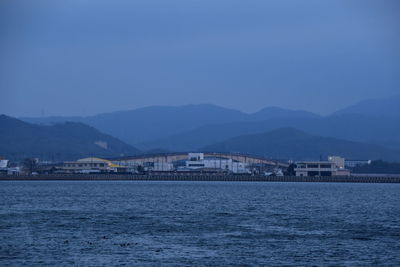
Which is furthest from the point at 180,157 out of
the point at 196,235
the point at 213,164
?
the point at 196,235

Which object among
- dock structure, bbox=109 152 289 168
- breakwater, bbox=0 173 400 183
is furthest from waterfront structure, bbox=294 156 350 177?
dock structure, bbox=109 152 289 168

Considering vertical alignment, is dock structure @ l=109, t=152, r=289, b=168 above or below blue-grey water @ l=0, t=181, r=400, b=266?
above

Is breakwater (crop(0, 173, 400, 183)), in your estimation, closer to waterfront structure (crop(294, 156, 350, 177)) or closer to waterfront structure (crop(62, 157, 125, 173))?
waterfront structure (crop(294, 156, 350, 177))

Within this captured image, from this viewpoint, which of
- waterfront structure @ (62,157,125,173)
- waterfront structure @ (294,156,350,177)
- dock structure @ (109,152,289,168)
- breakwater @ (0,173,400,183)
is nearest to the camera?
breakwater @ (0,173,400,183)

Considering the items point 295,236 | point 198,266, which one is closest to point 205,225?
point 295,236

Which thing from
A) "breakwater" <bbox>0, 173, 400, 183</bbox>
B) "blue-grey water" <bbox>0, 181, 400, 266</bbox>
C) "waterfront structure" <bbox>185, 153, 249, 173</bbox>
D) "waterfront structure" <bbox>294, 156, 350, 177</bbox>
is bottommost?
"blue-grey water" <bbox>0, 181, 400, 266</bbox>

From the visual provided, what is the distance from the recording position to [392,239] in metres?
41.2

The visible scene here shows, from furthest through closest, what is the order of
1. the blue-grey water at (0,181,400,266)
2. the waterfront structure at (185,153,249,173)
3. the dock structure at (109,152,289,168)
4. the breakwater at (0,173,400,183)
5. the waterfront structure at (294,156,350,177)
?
1. the dock structure at (109,152,289,168)
2. the waterfront structure at (185,153,249,173)
3. the waterfront structure at (294,156,350,177)
4. the breakwater at (0,173,400,183)
5. the blue-grey water at (0,181,400,266)

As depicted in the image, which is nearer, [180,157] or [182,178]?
[182,178]

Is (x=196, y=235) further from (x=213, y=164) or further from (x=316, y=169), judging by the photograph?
(x=213, y=164)

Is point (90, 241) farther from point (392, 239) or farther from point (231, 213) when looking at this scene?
point (231, 213)

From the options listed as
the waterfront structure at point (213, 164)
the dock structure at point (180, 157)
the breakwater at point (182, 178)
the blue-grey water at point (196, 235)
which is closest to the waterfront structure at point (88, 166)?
the breakwater at point (182, 178)

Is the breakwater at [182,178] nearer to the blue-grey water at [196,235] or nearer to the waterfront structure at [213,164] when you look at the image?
the waterfront structure at [213,164]

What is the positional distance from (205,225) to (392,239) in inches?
427
